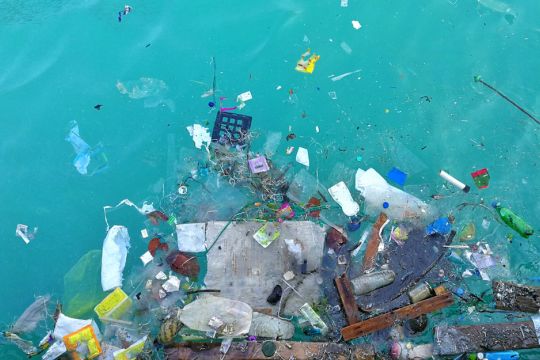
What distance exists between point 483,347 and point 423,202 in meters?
1.46

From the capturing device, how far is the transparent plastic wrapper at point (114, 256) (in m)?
4.32

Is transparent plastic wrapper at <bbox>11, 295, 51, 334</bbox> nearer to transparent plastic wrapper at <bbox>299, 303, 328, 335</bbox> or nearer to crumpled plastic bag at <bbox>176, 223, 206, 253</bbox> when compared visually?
crumpled plastic bag at <bbox>176, 223, 206, 253</bbox>

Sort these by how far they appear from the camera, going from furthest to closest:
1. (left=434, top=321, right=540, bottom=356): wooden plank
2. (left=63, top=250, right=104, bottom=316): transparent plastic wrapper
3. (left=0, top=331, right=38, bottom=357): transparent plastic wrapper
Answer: (left=63, top=250, right=104, bottom=316): transparent plastic wrapper
(left=0, top=331, right=38, bottom=357): transparent plastic wrapper
(left=434, top=321, right=540, bottom=356): wooden plank

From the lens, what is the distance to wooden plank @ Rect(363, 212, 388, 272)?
433 centimetres

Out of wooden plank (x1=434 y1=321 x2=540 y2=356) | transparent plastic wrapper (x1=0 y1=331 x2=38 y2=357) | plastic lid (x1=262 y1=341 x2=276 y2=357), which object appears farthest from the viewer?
transparent plastic wrapper (x1=0 y1=331 x2=38 y2=357)

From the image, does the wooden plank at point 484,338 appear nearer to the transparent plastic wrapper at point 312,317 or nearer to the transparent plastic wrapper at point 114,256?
the transparent plastic wrapper at point 312,317

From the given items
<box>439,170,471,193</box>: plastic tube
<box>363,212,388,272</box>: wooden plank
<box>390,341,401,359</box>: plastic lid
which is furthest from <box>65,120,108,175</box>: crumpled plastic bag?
<box>439,170,471,193</box>: plastic tube

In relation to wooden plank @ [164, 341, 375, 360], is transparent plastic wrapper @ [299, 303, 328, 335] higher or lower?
higher

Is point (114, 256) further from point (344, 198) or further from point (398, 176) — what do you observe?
point (398, 176)

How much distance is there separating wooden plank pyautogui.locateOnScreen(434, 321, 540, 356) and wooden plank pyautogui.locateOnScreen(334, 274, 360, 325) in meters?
0.81

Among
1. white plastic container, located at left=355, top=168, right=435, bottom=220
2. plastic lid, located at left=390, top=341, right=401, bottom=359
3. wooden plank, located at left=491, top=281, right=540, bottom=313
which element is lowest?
plastic lid, located at left=390, top=341, right=401, bottom=359

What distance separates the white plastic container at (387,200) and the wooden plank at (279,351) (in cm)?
136

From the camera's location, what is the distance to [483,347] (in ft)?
13.3

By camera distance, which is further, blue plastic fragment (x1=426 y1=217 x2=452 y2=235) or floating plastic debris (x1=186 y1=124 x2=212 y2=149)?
floating plastic debris (x1=186 y1=124 x2=212 y2=149)
